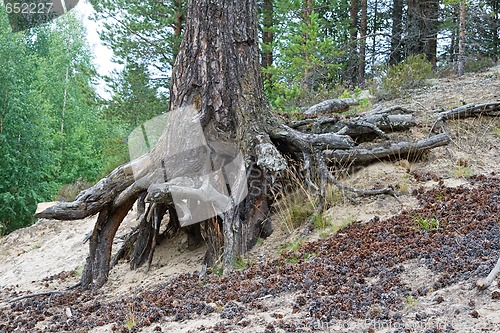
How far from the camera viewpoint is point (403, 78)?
12.0 metres

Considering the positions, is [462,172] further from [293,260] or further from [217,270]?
[217,270]

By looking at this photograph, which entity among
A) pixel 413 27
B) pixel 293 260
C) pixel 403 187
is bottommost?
pixel 293 260

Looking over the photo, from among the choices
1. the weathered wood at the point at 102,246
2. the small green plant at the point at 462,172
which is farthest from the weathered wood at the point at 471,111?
the weathered wood at the point at 102,246

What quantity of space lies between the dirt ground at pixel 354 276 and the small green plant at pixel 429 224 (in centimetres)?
1

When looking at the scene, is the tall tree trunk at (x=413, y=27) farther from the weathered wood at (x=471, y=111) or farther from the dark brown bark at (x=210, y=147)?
the dark brown bark at (x=210, y=147)

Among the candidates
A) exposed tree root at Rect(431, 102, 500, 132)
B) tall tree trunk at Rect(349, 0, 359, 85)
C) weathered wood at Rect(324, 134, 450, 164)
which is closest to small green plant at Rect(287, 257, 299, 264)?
weathered wood at Rect(324, 134, 450, 164)

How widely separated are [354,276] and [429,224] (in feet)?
3.96

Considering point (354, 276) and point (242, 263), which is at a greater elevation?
point (354, 276)

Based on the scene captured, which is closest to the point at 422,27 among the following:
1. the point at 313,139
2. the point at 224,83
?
the point at 313,139

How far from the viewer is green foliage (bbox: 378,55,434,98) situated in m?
11.5

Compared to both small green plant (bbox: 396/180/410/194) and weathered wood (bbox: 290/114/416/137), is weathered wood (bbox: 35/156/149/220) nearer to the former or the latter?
weathered wood (bbox: 290/114/416/137)

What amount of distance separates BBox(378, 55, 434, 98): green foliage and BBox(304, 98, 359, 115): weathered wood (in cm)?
252

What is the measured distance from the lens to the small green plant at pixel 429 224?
4.85 m

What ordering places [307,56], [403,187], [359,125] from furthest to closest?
[307,56] < [359,125] < [403,187]
